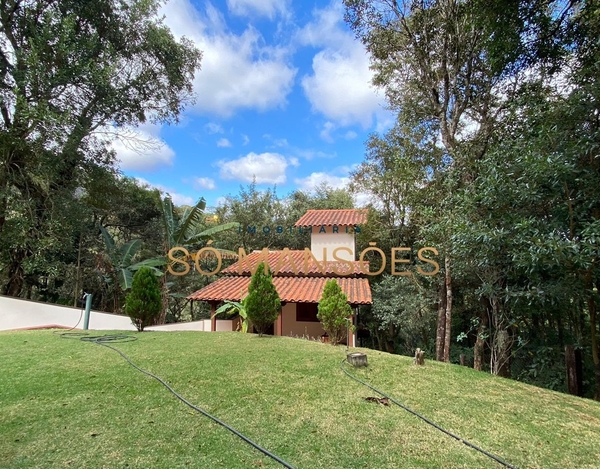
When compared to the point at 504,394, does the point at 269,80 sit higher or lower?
higher

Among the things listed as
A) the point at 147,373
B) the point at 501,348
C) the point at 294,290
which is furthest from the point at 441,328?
the point at 147,373

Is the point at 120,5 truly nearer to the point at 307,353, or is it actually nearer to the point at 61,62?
the point at 61,62

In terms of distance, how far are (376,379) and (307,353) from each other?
6.28 ft

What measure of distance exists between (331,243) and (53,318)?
439 inches

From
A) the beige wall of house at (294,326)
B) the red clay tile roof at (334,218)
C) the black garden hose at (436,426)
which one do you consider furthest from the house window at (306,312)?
the black garden hose at (436,426)

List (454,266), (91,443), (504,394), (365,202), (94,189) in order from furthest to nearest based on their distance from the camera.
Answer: (365,202)
(94,189)
(454,266)
(504,394)
(91,443)

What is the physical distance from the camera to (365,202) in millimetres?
17219

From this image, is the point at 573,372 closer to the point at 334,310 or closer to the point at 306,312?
the point at 334,310

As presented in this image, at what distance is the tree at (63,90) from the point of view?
9906 millimetres

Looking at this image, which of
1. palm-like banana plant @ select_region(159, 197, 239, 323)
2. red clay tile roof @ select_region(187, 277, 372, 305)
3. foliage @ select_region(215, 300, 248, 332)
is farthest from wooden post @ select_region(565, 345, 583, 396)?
palm-like banana plant @ select_region(159, 197, 239, 323)

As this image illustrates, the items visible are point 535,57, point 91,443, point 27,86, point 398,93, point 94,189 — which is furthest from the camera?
point 94,189

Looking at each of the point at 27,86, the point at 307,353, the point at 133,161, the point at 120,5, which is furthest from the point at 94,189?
the point at 307,353

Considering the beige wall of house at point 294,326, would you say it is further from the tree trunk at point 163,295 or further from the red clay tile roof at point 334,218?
the tree trunk at point 163,295

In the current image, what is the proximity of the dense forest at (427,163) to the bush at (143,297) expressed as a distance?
3761 mm
